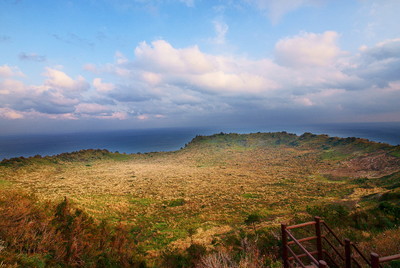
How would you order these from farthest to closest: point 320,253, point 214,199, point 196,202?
point 214,199, point 196,202, point 320,253

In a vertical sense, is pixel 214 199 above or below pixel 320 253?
below

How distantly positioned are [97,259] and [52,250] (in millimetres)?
1697

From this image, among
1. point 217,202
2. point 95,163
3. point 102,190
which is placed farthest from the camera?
point 95,163

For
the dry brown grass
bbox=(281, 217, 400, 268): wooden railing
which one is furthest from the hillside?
bbox=(281, 217, 400, 268): wooden railing

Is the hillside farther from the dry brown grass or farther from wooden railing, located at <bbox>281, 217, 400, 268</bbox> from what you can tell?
wooden railing, located at <bbox>281, 217, 400, 268</bbox>

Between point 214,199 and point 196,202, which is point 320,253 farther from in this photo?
point 214,199

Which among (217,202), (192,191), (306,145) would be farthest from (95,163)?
(306,145)

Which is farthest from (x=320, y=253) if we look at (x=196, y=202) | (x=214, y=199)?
(x=214, y=199)

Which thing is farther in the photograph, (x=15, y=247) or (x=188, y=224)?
(x=188, y=224)

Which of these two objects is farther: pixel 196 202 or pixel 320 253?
pixel 196 202

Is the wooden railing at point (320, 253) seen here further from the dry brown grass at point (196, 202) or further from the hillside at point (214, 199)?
the dry brown grass at point (196, 202)

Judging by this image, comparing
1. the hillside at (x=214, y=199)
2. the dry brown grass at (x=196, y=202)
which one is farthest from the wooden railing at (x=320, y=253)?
the dry brown grass at (x=196, y=202)

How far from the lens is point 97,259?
313 inches

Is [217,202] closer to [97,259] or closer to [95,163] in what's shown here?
[97,259]
